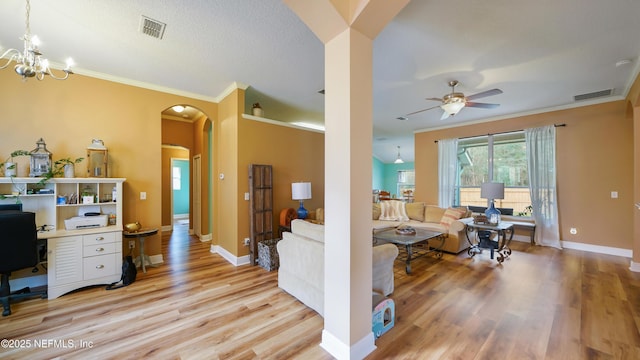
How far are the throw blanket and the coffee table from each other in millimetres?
859

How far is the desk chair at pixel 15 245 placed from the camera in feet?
7.65

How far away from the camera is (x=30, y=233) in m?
2.47

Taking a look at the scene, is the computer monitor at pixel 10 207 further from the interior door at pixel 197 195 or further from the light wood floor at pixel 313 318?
the interior door at pixel 197 195

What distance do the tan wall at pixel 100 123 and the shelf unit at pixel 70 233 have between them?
0.40 meters

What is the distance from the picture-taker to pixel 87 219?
3.15 m

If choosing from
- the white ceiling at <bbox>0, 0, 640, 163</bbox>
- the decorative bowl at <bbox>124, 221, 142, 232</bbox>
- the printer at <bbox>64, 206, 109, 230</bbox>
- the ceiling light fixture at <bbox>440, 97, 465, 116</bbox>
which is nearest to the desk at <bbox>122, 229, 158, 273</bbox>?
the decorative bowl at <bbox>124, 221, 142, 232</bbox>

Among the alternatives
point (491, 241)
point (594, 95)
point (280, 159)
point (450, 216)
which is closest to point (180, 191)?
point (280, 159)

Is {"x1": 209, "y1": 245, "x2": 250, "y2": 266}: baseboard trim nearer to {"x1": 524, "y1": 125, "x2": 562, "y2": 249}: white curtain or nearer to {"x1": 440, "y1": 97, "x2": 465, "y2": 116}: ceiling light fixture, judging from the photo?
{"x1": 440, "y1": 97, "x2": 465, "y2": 116}: ceiling light fixture

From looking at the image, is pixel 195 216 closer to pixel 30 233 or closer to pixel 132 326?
pixel 30 233

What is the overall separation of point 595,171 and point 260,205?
6.31 meters

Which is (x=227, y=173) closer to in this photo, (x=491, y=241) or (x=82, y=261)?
(x=82, y=261)

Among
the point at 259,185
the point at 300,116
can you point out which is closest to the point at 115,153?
the point at 259,185

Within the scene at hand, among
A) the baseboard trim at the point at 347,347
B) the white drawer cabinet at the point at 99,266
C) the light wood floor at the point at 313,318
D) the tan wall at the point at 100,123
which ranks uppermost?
the tan wall at the point at 100,123

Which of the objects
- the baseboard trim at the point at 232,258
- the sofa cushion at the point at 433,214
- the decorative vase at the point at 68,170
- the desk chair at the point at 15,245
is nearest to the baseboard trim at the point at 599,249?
the sofa cushion at the point at 433,214
